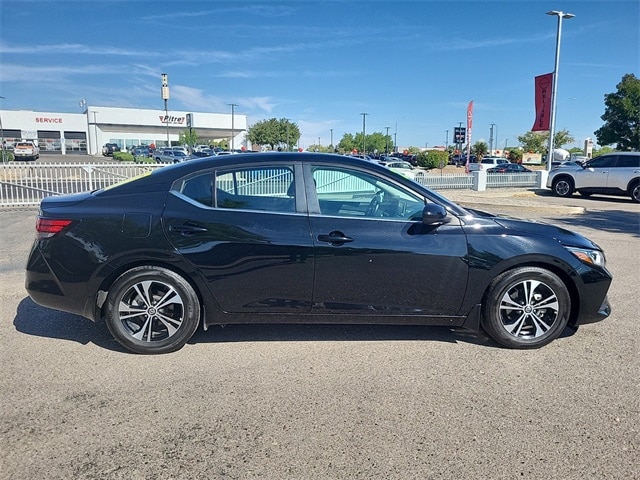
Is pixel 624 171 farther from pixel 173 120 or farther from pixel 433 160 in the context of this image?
pixel 173 120

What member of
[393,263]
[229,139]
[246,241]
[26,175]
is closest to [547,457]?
[393,263]

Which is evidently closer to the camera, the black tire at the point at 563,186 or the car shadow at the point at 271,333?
the car shadow at the point at 271,333

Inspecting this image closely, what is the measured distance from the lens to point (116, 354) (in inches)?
146

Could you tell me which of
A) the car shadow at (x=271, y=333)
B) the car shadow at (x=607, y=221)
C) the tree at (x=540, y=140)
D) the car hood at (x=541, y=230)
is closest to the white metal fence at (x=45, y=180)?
the car shadow at (x=271, y=333)

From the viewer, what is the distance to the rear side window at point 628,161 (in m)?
15.7

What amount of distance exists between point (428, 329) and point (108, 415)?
9.12ft

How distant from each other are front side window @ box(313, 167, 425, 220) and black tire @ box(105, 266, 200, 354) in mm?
1333

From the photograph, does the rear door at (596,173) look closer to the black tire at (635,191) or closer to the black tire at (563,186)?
the black tire at (563,186)

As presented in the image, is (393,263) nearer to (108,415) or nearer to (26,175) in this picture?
(108,415)

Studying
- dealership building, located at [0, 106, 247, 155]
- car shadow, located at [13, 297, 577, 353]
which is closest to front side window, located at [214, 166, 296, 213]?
car shadow, located at [13, 297, 577, 353]

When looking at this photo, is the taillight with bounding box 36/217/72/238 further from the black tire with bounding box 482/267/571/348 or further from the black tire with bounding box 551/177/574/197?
the black tire with bounding box 551/177/574/197

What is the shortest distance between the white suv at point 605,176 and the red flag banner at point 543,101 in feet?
15.4

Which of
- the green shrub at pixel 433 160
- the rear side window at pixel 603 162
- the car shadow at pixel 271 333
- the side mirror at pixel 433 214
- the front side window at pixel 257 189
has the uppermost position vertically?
the green shrub at pixel 433 160

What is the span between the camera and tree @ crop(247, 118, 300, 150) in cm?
7462
